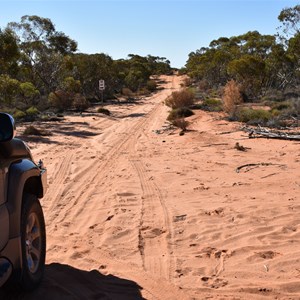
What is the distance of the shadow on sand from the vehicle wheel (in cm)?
14

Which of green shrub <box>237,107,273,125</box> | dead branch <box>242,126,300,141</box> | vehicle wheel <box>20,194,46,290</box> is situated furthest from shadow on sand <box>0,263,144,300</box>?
green shrub <box>237,107,273,125</box>

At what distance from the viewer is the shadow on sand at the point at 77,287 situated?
A: 4.17 m

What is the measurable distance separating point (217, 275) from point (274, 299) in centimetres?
73

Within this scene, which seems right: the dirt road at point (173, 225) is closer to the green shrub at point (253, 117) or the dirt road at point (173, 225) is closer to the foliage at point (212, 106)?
the green shrub at point (253, 117)

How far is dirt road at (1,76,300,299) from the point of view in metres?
4.66

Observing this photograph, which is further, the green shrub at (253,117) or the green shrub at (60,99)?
the green shrub at (60,99)

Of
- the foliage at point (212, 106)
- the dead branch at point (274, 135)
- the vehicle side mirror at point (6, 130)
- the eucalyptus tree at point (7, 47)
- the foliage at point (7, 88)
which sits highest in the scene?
the eucalyptus tree at point (7, 47)

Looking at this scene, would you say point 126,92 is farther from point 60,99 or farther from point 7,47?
point 7,47

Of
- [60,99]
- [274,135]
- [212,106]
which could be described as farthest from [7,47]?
[274,135]

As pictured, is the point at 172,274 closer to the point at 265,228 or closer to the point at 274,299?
the point at 274,299

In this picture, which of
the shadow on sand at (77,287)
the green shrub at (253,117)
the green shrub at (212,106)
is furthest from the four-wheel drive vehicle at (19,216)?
the green shrub at (212,106)

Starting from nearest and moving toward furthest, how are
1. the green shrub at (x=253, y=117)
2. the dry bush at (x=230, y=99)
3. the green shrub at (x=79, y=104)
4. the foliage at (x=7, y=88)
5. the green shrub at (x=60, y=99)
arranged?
the green shrub at (x=253, y=117), the foliage at (x=7, y=88), the dry bush at (x=230, y=99), the green shrub at (x=79, y=104), the green shrub at (x=60, y=99)

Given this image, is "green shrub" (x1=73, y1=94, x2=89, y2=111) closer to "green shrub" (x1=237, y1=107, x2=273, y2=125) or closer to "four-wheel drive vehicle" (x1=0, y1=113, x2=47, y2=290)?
"green shrub" (x1=237, y1=107, x2=273, y2=125)

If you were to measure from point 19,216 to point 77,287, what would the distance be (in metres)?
1.15
